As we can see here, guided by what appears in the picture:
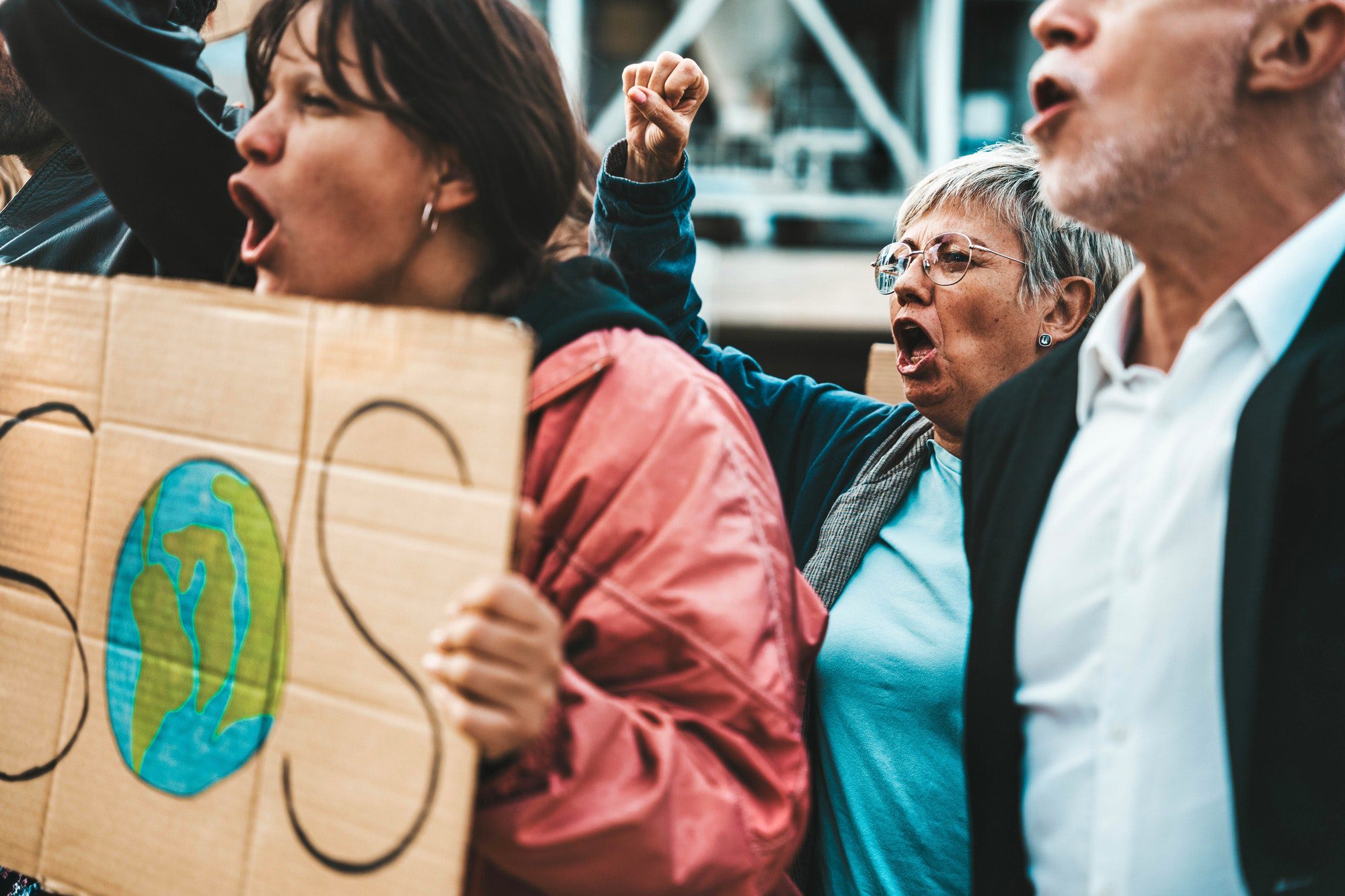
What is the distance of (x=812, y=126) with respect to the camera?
1253 cm

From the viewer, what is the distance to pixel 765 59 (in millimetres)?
13695

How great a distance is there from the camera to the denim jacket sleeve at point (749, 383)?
6.73ft

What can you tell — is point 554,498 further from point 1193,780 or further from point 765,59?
point 765,59

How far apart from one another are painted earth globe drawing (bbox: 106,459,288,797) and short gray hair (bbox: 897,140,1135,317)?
58.1 inches

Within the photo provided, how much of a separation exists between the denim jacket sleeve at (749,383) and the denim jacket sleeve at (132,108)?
0.70 m

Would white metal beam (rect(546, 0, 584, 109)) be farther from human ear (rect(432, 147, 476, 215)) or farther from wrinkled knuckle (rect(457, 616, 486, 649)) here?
wrinkled knuckle (rect(457, 616, 486, 649))

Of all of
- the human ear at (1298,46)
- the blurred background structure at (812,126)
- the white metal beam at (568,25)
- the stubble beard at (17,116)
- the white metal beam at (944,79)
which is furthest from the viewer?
the white metal beam at (944,79)

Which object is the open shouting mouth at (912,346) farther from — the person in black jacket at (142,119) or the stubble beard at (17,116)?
the stubble beard at (17,116)

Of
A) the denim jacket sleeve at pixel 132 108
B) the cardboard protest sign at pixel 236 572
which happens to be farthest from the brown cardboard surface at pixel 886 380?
the cardboard protest sign at pixel 236 572

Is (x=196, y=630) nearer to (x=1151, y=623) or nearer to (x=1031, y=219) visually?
(x=1151, y=623)

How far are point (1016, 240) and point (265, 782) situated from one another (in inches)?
63.0

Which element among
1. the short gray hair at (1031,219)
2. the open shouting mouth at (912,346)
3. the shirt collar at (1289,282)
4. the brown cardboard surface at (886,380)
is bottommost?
the shirt collar at (1289,282)

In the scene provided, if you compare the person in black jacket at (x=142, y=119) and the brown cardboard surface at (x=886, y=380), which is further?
the brown cardboard surface at (x=886, y=380)

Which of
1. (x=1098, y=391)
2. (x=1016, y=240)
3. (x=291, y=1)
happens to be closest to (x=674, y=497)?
(x=1098, y=391)
